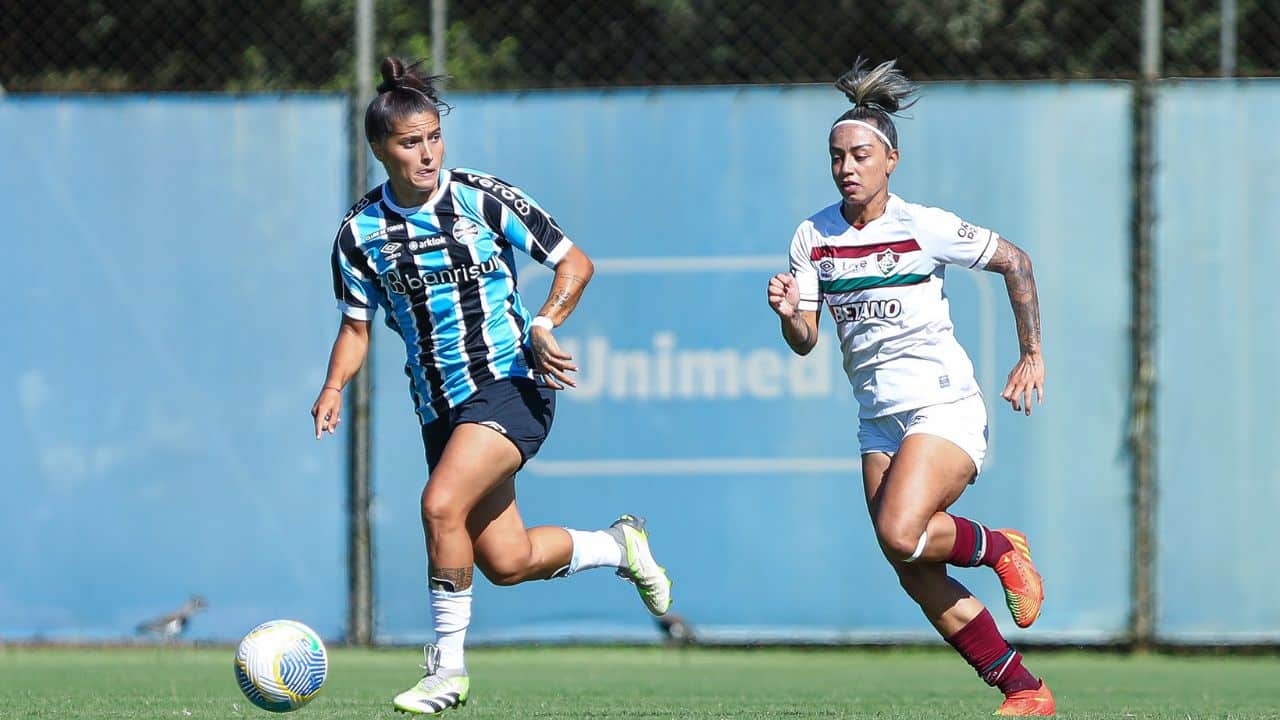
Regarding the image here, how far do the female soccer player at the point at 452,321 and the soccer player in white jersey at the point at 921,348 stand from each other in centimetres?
87

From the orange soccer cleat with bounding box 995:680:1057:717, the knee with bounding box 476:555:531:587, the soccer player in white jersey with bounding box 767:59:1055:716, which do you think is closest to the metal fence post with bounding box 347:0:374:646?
the knee with bounding box 476:555:531:587

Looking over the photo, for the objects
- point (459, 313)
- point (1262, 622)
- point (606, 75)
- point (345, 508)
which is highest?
point (606, 75)

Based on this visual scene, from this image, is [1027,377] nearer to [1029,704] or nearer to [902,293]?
[902,293]

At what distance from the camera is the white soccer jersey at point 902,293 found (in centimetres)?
582

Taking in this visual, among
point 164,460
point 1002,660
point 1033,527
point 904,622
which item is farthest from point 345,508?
point 1002,660

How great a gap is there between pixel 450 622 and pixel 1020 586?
1.90m

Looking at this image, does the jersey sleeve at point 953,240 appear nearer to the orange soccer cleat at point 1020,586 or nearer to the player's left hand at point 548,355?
the orange soccer cleat at point 1020,586

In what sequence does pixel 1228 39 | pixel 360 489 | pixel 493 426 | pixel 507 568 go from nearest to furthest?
pixel 493 426, pixel 507 568, pixel 360 489, pixel 1228 39

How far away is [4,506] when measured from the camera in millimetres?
9086

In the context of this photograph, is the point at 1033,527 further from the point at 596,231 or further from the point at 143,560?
the point at 143,560

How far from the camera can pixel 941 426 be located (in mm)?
5777

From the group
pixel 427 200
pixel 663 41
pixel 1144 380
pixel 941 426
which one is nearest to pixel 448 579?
pixel 427 200

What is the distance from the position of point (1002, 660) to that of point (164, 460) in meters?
4.88

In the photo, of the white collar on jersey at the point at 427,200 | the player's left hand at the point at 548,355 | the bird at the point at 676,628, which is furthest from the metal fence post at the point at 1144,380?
the white collar on jersey at the point at 427,200
